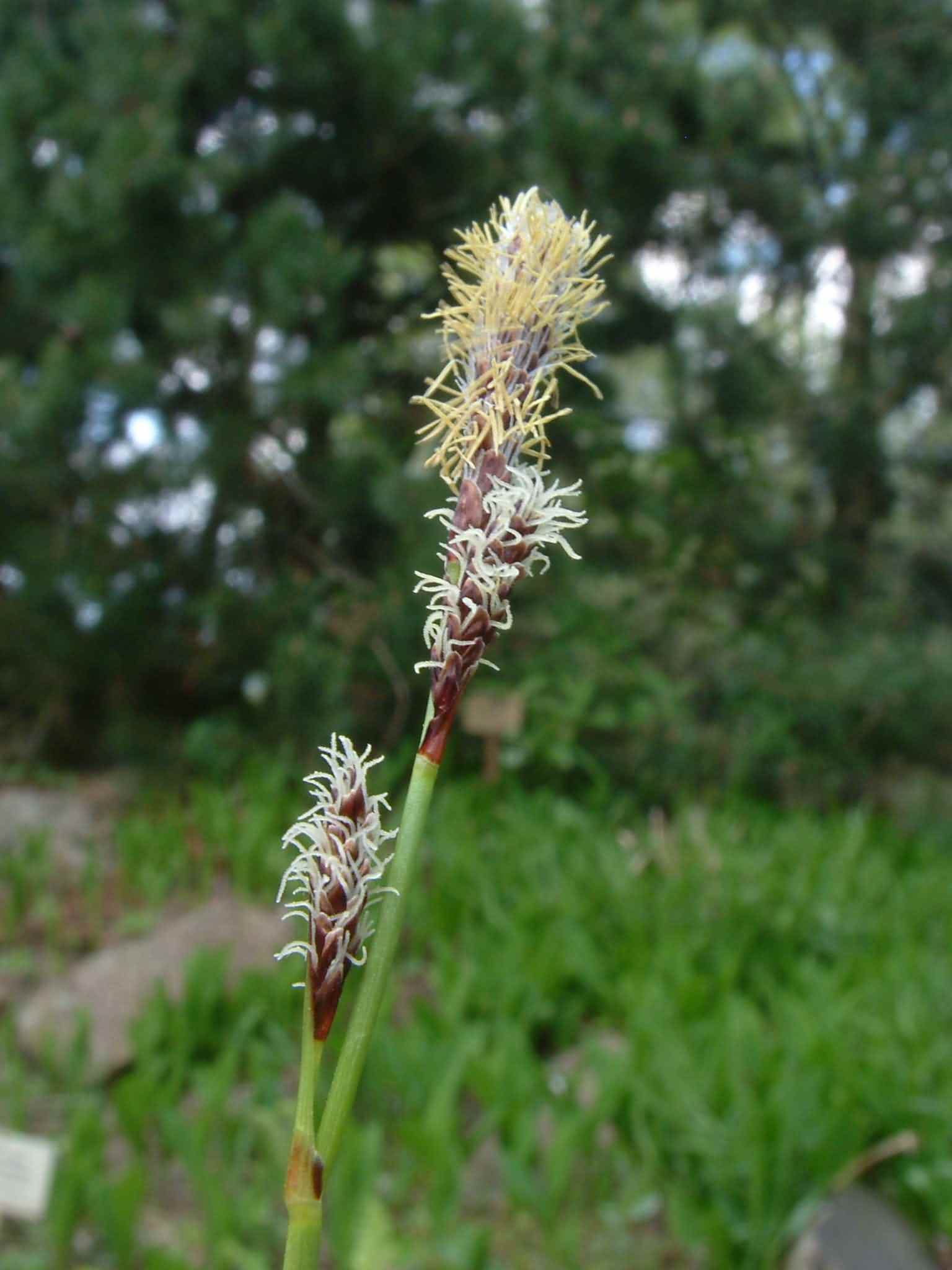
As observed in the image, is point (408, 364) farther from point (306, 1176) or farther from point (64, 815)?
point (306, 1176)

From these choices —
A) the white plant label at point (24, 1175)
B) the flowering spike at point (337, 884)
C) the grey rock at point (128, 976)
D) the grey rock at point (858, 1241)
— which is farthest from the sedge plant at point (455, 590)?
the grey rock at point (128, 976)

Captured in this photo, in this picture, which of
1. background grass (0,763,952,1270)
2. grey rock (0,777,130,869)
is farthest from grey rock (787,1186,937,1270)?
grey rock (0,777,130,869)

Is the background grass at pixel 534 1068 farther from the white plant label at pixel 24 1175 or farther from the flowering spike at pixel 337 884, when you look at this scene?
the flowering spike at pixel 337 884

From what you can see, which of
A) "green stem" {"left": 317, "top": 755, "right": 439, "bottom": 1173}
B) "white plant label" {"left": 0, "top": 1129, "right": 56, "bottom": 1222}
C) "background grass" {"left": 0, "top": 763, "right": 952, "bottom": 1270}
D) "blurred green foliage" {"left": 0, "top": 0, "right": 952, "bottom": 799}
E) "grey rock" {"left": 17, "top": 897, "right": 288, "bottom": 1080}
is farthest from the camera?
"blurred green foliage" {"left": 0, "top": 0, "right": 952, "bottom": 799}

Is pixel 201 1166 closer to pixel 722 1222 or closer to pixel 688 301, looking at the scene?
pixel 722 1222

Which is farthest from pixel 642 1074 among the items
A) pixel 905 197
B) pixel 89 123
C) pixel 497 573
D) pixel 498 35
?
pixel 905 197

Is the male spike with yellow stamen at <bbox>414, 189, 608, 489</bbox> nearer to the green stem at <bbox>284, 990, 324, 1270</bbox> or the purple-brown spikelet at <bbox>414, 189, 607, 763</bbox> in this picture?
the purple-brown spikelet at <bbox>414, 189, 607, 763</bbox>

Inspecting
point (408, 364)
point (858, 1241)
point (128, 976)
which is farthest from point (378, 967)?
point (408, 364)
